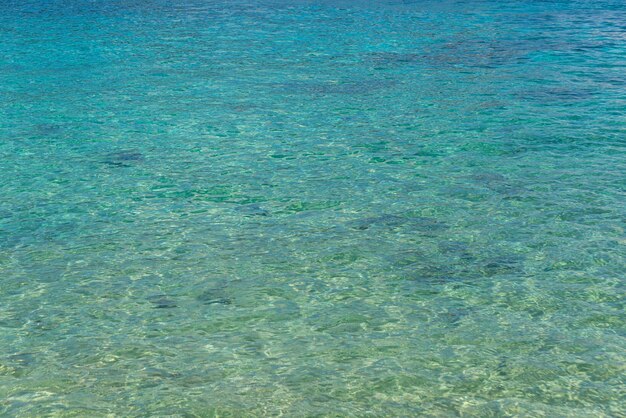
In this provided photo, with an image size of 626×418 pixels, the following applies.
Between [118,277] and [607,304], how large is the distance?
4.13 metres

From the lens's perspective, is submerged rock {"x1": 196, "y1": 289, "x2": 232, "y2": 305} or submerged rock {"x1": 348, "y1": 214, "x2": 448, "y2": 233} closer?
submerged rock {"x1": 196, "y1": 289, "x2": 232, "y2": 305}

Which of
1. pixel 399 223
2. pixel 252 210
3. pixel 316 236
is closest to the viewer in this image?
pixel 316 236

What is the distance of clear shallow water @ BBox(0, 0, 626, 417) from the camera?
5.12 m

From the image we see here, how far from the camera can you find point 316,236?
290 inches

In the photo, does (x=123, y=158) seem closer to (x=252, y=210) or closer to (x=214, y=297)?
(x=252, y=210)

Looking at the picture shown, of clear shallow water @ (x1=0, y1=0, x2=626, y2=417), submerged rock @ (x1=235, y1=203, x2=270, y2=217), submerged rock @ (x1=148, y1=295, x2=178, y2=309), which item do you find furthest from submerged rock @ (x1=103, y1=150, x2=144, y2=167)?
submerged rock @ (x1=148, y1=295, x2=178, y2=309)

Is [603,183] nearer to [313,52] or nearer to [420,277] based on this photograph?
[420,277]

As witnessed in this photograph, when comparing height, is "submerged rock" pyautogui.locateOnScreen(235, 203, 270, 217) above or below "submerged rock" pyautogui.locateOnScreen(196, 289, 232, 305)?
below

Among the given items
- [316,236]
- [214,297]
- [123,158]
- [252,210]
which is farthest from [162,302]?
[123,158]

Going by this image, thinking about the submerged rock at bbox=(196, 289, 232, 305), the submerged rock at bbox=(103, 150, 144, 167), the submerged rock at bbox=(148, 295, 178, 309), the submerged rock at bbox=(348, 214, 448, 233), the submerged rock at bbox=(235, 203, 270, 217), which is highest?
the submerged rock at bbox=(148, 295, 178, 309)

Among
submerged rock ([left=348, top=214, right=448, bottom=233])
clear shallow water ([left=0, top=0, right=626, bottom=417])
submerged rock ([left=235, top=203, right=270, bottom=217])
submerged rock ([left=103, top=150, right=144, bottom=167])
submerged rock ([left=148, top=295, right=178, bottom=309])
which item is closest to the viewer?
clear shallow water ([left=0, top=0, right=626, bottom=417])

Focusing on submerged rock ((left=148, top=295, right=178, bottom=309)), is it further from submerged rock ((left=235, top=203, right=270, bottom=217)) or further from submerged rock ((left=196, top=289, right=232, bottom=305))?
submerged rock ((left=235, top=203, right=270, bottom=217))

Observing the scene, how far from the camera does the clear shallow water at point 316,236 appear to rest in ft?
16.8

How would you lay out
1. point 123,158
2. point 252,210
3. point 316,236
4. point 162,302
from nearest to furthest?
point 162,302 → point 316,236 → point 252,210 → point 123,158
